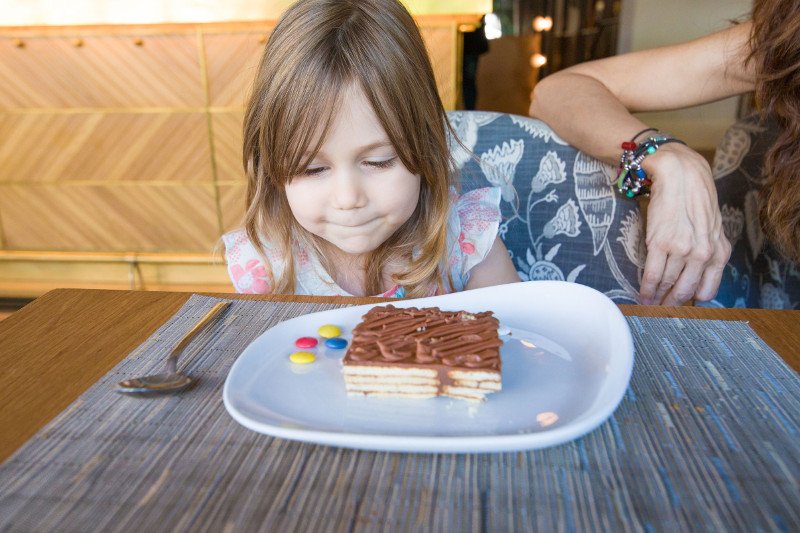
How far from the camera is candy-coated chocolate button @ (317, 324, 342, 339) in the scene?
786 millimetres

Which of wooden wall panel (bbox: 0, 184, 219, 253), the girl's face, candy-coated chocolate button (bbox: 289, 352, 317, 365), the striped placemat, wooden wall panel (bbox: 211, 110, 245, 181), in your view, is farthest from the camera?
wooden wall panel (bbox: 0, 184, 219, 253)

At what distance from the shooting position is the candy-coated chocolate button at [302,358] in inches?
28.6

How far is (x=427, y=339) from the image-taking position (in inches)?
26.5

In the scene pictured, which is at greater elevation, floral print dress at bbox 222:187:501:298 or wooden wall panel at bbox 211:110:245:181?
floral print dress at bbox 222:187:501:298

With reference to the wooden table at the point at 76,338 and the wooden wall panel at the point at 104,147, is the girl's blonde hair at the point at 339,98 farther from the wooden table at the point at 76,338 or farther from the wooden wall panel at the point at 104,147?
the wooden wall panel at the point at 104,147

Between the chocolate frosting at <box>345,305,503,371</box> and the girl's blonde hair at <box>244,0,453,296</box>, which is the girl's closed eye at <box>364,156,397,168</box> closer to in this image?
the girl's blonde hair at <box>244,0,453,296</box>

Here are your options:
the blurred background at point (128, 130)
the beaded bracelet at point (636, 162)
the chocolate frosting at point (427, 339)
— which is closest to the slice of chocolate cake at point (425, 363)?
the chocolate frosting at point (427, 339)

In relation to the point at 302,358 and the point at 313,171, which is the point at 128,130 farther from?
the point at 302,358

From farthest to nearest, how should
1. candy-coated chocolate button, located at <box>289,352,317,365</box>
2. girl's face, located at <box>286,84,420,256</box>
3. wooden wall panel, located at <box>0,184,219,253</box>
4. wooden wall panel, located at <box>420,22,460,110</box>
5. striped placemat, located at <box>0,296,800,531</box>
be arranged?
wooden wall panel, located at <box>0,184,219,253</box>
wooden wall panel, located at <box>420,22,460,110</box>
girl's face, located at <box>286,84,420,256</box>
candy-coated chocolate button, located at <box>289,352,317,365</box>
striped placemat, located at <box>0,296,800,531</box>

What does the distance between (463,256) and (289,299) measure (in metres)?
0.47

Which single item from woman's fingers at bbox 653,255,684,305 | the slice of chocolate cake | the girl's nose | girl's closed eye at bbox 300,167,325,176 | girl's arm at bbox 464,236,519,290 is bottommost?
girl's arm at bbox 464,236,519,290

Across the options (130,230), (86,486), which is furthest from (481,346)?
(130,230)

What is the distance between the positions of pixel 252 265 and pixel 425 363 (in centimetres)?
77

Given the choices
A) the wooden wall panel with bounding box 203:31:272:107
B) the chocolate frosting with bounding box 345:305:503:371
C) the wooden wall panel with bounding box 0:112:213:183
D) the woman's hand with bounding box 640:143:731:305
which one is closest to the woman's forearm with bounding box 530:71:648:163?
the woman's hand with bounding box 640:143:731:305
